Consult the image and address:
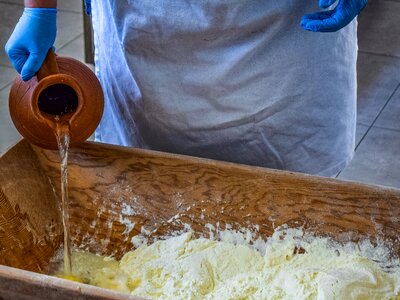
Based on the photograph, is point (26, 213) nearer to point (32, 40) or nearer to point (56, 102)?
point (56, 102)

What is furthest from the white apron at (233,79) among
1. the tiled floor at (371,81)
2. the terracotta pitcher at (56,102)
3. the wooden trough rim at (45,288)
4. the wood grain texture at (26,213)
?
the tiled floor at (371,81)

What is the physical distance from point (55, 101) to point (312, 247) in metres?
0.63

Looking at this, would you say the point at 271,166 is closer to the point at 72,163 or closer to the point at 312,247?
the point at 312,247

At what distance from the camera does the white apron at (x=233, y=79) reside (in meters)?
1.53

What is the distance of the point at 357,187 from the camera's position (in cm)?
155

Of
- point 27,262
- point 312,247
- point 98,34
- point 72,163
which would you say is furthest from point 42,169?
point 312,247

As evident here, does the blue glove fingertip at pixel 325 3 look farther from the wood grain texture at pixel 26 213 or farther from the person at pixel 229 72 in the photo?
the wood grain texture at pixel 26 213

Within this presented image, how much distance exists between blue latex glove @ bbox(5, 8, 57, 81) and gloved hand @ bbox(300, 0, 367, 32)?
514 mm

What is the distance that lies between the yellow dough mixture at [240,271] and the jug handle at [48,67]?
0.43m

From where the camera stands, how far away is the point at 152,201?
1705 millimetres

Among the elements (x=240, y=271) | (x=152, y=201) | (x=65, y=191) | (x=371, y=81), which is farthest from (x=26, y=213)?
(x=371, y=81)

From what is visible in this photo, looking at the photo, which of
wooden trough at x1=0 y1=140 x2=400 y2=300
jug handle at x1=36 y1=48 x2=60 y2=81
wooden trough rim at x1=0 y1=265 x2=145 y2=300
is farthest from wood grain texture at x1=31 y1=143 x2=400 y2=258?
wooden trough rim at x1=0 y1=265 x2=145 y2=300

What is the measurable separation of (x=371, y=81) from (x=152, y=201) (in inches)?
85.0

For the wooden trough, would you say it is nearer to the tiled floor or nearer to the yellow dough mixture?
the yellow dough mixture
